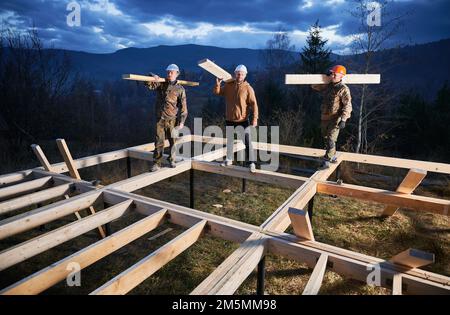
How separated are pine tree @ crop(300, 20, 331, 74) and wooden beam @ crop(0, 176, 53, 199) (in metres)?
23.1

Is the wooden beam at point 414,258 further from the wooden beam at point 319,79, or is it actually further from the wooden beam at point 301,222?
the wooden beam at point 319,79

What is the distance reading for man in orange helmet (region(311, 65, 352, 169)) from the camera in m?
4.53

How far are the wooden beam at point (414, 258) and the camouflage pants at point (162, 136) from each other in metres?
3.50

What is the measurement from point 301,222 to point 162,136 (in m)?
2.96

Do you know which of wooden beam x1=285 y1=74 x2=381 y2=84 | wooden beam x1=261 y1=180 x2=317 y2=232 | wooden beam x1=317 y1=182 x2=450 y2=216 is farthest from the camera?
wooden beam x1=285 y1=74 x2=381 y2=84

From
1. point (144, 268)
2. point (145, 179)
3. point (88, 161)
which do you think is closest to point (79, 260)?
point (144, 268)

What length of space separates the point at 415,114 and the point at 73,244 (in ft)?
63.3

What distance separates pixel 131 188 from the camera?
4.07 meters

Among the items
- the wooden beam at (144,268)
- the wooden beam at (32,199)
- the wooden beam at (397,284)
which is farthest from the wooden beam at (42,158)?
the wooden beam at (397,284)

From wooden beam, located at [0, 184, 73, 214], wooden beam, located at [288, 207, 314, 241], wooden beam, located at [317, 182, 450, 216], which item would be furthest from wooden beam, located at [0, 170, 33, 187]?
wooden beam, located at [317, 182, 450, 216]

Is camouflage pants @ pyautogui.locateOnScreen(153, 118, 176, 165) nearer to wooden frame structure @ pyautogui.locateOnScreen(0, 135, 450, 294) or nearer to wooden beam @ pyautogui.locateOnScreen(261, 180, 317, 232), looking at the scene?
wooden frame structure @ pyautogui.locateOnScreen(0, 135, 450, 294)

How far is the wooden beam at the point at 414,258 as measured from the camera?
2.01m

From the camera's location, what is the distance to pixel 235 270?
2166 mm
